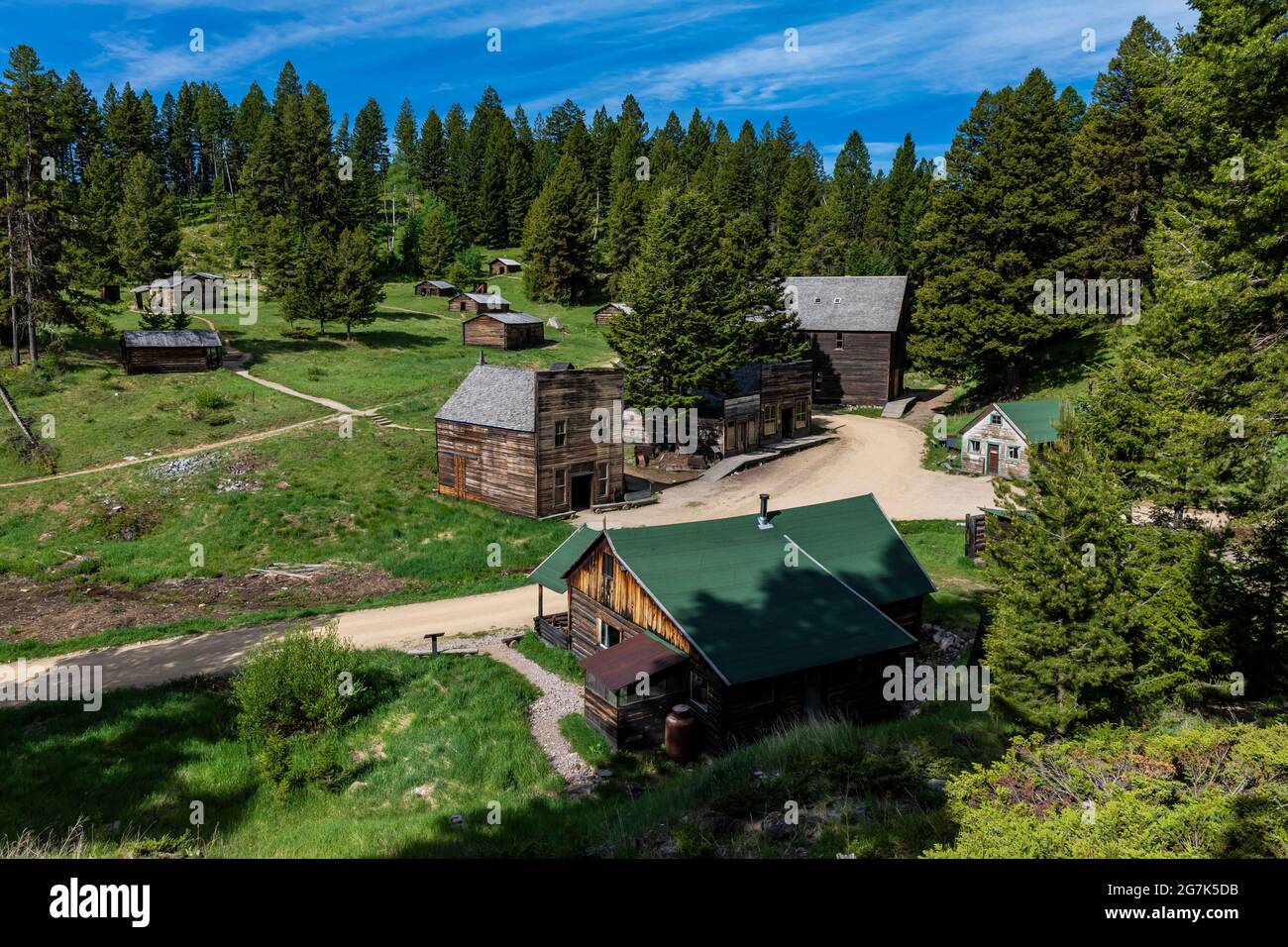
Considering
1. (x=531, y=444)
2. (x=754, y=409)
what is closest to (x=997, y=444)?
(x=754, y=409)

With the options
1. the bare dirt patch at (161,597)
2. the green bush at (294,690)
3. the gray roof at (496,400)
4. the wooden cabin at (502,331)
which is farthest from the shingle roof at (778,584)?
the wooden cabin at (502,331)

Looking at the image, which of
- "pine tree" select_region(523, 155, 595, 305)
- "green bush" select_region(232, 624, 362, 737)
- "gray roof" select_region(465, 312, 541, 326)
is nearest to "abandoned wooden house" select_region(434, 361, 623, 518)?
"green bush" select_region(232, 624, 362, 737)

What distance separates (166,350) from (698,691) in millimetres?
48871

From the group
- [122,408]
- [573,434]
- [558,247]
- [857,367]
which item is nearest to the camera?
[573,434]

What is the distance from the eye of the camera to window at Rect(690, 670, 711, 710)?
59.4ft

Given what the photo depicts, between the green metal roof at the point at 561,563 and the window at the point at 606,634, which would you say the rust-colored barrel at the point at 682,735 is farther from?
the green metal roof at the point at 561,563

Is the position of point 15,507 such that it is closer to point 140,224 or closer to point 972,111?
point 140,224

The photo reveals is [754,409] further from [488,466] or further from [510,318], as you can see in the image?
[510,318]

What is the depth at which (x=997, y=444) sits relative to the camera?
4103cm

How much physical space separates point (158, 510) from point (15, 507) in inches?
232

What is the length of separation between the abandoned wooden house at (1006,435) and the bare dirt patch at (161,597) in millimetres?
30578

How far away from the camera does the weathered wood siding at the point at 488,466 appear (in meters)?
36.1

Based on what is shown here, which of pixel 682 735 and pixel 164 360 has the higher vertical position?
pixel 164 360
